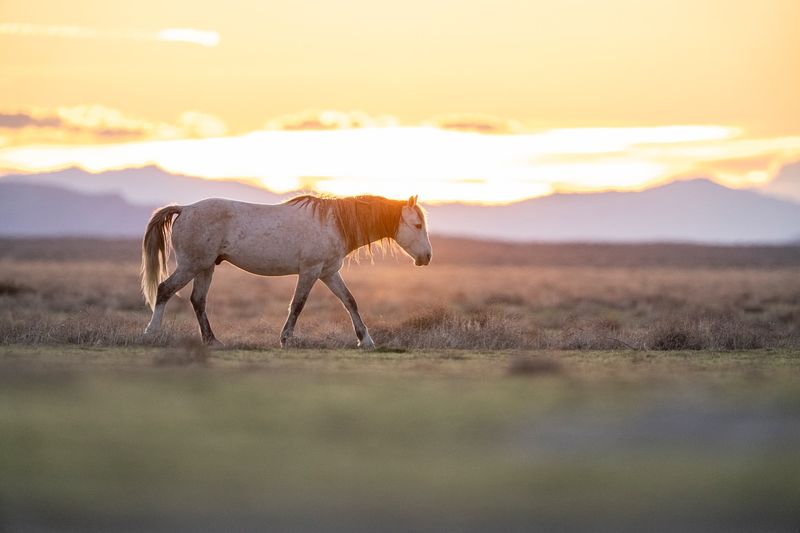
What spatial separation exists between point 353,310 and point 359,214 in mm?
1591

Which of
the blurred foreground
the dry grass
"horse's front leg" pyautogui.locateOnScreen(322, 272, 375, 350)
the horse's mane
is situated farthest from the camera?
the horse's mane

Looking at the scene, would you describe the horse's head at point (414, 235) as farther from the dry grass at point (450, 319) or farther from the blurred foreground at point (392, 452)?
the blurred foreground at point (392, 452)

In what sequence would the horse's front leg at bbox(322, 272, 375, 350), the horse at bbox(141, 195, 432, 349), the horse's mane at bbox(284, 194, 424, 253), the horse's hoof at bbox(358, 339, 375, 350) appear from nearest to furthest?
the horse's hoof at bbox(358, 339, 375, 350), the horse's front leg at bbox(322, 272, 375, 350), the horse at bbox(141, 195, 432, 349), the horse's mane at bbox(284, 194, 424, 253)

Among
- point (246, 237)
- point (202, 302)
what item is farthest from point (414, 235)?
point (202, 302)

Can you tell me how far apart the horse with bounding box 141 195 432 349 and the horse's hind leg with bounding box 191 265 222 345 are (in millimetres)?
15

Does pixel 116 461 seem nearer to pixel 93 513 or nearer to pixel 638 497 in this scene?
pixel 93 513

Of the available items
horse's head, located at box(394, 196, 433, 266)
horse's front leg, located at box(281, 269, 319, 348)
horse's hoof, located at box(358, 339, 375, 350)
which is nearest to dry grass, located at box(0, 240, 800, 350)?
horse's hoof, located at box(358, 339, 375, 350)

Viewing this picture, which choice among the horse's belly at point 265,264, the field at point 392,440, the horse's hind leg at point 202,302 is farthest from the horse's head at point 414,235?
the horse's hind leg at point 202,302

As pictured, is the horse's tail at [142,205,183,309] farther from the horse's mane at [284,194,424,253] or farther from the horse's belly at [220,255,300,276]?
the horse's mane at [284,194,424,253]

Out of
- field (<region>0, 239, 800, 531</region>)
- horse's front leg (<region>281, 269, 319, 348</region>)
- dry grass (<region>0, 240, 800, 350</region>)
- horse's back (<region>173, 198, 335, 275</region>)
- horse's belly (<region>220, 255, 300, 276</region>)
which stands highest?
horse's back (<region>173, 198, 335, 275</region>)

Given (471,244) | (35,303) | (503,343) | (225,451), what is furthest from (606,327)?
(471,244)

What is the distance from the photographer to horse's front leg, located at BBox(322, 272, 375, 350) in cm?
1562

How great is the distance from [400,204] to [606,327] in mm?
4177

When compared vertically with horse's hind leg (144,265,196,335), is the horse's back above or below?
above
